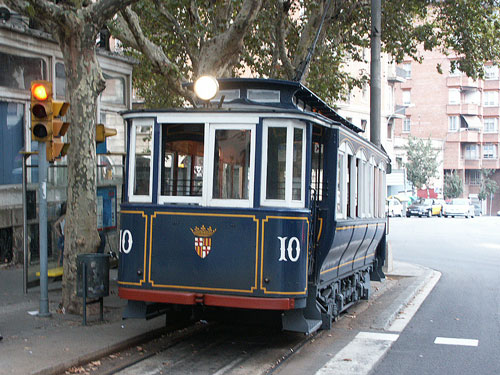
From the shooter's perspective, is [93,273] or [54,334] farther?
[93,273]

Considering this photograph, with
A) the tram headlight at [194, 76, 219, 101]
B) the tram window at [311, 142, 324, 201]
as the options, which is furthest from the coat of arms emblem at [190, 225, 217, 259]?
the tram headlight at [194, 76, 219, 101]

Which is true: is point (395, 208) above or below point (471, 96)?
below

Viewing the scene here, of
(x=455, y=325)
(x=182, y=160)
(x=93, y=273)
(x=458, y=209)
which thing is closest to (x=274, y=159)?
(x=182, y=160)

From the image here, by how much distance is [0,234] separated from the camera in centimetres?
1495

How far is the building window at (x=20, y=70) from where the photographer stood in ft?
48.9

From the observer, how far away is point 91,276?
9.67m

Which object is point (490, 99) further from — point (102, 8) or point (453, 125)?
point (102, 8)

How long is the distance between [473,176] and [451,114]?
354 inches

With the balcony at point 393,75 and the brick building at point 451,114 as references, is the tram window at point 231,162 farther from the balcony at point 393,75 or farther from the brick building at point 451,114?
the brick building at point 451,114

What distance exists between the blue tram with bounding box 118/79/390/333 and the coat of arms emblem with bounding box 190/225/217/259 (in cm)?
1

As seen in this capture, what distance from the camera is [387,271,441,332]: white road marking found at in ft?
37.1

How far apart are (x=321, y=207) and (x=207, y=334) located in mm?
2507

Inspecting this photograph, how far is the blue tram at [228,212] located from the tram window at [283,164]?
0.01 meters

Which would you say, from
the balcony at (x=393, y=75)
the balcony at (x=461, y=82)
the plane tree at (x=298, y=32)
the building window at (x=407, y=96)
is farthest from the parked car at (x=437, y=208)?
the plane tree at (x=298, y=32)
